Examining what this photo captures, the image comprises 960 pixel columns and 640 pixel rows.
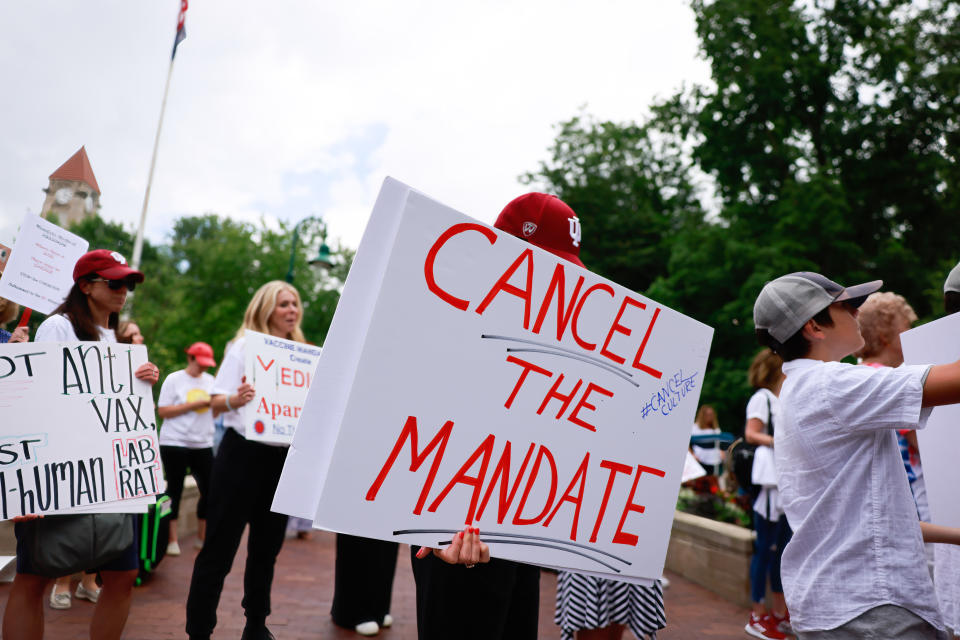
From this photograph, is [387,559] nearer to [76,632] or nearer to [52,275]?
[76,632]

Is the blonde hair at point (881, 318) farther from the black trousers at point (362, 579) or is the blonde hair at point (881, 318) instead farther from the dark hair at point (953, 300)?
the black trousers at point (362, 579)

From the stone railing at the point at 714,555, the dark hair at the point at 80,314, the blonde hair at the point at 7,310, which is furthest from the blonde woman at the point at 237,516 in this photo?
the stone railing at the point at 714,555

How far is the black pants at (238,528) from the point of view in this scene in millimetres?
3643

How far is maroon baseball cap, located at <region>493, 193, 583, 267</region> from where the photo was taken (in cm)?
216

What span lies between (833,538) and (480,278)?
48.5 inches

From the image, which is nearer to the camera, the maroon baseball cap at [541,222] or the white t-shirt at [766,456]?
the maroon baseball cap at [541,222]

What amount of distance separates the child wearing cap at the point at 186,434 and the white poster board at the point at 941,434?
5680 millimetres

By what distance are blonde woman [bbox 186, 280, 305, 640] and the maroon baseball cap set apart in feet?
7.47

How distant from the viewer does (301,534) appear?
9031 mm

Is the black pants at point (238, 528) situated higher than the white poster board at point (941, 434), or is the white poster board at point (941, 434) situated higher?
the white poster board at point (941, 434)

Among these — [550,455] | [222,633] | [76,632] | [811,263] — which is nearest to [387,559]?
[222,633]

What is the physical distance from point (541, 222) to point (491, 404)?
0.64 metres

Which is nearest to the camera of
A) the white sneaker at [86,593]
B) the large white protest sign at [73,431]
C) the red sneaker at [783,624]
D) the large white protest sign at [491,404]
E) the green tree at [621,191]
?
the large white protest sign at [491,404]

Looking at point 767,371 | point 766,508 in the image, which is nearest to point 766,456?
point 766,508
